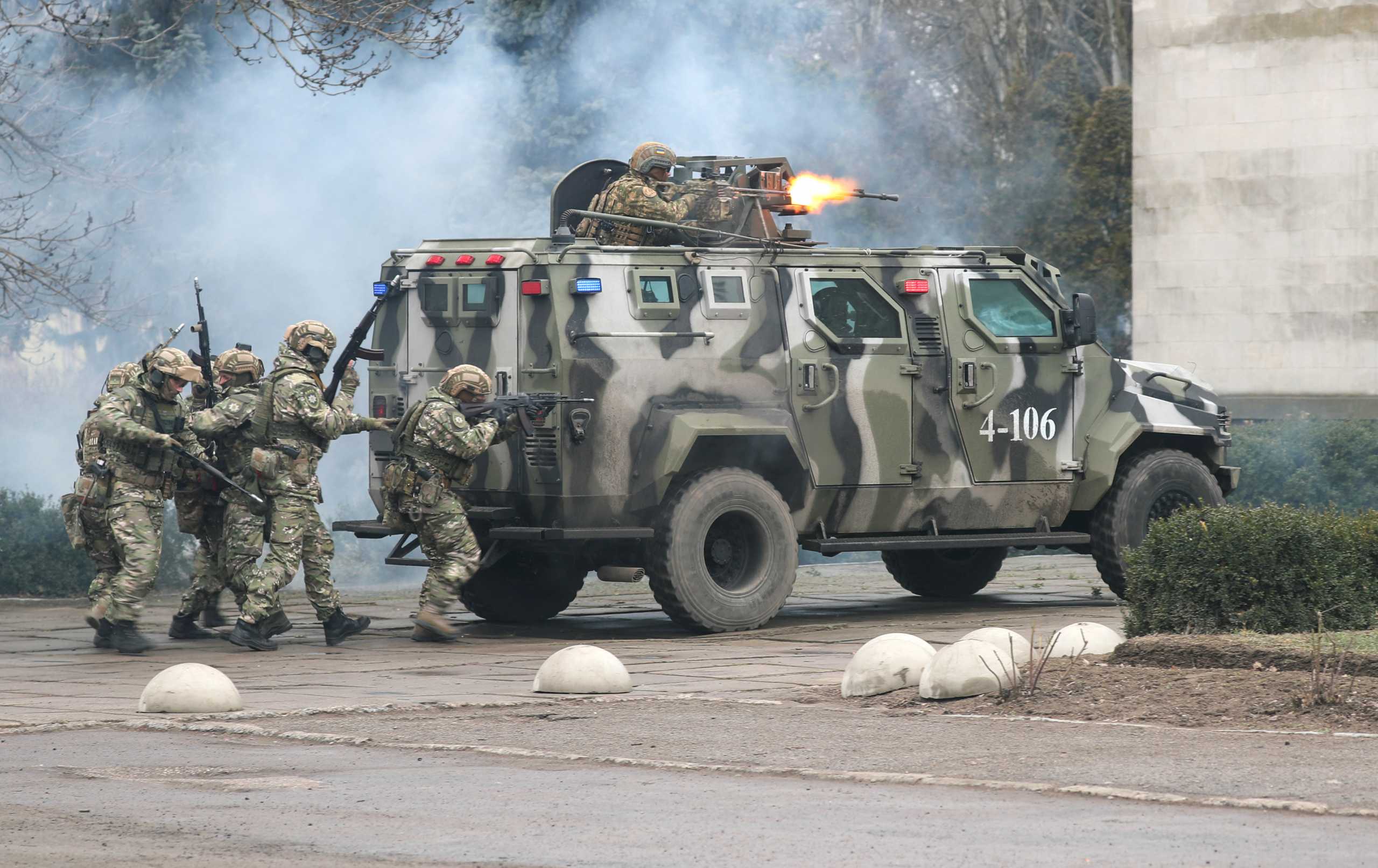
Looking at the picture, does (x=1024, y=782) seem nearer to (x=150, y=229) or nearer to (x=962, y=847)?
(x=962, y=847)

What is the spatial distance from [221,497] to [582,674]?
12.3ft

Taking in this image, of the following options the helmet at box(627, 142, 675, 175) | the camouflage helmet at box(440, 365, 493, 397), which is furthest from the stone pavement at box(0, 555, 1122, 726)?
the helmet at box(627, 142, 675, 175)

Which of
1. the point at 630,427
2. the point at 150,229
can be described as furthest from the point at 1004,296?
the point at 150,229

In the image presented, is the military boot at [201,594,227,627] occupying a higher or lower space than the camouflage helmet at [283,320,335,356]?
lower

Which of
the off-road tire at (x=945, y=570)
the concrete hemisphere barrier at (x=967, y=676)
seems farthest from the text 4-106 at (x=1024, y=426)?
the concrete hemisphere barrier at (x=967, y=676)

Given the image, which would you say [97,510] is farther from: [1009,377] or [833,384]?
[1009,377]

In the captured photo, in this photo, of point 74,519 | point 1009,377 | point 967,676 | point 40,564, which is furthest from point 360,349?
point 40,564

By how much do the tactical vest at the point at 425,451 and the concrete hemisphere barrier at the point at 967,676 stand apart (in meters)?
3.70

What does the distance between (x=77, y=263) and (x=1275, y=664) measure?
20.4 metres

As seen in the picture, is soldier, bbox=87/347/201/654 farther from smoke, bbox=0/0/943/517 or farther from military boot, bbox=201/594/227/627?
smoke, bbox=0/0/943/517

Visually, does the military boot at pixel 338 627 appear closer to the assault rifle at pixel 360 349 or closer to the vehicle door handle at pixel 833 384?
the assault rifle at pixel 360 349

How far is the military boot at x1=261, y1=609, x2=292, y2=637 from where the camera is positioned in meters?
12.0

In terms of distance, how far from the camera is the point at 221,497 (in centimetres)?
1262

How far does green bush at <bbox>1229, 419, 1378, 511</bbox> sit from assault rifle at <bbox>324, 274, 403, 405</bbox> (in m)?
9.72
